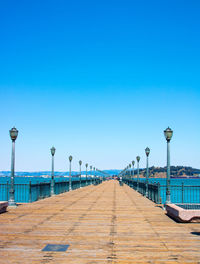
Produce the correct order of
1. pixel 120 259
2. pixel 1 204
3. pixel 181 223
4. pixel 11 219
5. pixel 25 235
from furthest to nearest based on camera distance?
pixel 1 204
pixel 11 219
pixel 181 223
pixel 25 235
pixel 120 259

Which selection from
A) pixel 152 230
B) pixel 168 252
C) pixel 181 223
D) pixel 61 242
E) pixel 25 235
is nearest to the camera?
pixel 168 252

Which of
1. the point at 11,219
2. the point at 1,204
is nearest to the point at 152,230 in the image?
the point at 11,219

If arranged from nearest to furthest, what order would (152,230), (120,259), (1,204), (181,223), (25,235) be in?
(120,259) → (25,235) → (152,230) → (181,223) → (1,204)

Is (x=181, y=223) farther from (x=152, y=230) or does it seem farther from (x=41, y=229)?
(x=41, y=229)

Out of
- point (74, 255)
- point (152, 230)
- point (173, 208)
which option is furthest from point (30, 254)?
point (173, 208)

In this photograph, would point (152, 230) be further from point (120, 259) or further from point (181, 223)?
point (120, 259)

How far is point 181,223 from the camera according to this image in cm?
1223

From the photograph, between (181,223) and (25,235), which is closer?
(25,235)

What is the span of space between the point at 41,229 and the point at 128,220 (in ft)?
12.7

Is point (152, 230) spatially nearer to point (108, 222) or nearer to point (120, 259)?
point (108, 222)

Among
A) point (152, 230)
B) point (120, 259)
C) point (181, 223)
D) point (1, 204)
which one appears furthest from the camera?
point (1, 204)

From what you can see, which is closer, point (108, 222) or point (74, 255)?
point (74, 255)

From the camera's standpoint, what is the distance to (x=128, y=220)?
1300 cm

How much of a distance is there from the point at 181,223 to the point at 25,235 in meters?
5.97
